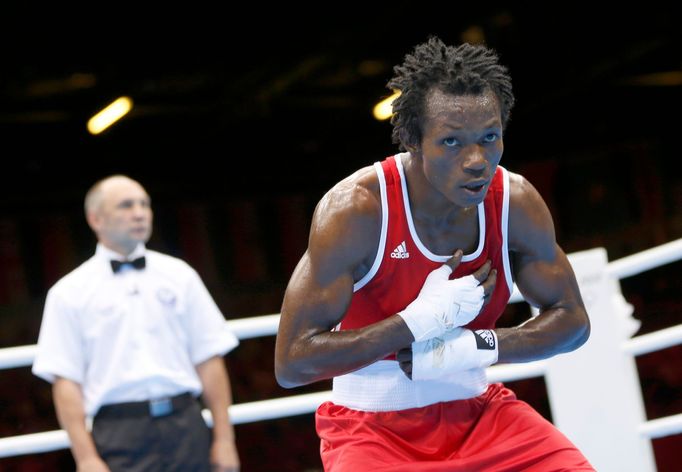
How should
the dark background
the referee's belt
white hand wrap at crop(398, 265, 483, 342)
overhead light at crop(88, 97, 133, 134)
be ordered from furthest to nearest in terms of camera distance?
1. overhead light at crop(88, 97, 133, 134)
2. the dark background
3. the referee's belt
4. white hand wrap at crop(398, 265, 483, 342)

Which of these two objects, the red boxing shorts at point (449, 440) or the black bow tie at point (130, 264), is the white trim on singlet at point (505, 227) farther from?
the black bow tie at point (130, 264)

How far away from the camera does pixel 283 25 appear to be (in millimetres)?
7781

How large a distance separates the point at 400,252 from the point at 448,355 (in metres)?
0.22

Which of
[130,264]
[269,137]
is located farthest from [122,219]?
[269,137]

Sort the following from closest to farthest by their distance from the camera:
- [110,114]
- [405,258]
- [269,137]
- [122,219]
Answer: [405,258]
[122,219]
[110,114]
[269,137]

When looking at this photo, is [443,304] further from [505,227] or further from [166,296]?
[166,296]

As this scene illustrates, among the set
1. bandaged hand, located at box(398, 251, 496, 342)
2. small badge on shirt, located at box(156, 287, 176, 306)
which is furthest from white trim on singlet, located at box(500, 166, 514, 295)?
small badge on shirt, located at box(156, 287, 176, 306)

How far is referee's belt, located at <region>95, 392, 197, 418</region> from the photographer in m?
2.89

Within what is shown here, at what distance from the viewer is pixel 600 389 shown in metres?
2.99

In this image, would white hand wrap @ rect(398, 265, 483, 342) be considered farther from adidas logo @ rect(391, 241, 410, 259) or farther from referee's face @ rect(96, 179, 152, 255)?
referee's face @ rect(96, 179, 152, 255)

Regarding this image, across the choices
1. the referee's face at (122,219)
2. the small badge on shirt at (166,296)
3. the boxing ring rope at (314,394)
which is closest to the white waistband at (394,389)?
the boxing ring rope at (314,394)

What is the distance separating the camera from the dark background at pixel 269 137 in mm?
7355

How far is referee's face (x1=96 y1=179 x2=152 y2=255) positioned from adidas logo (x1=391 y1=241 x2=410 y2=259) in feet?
4.54

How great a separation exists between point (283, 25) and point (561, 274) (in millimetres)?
6040
